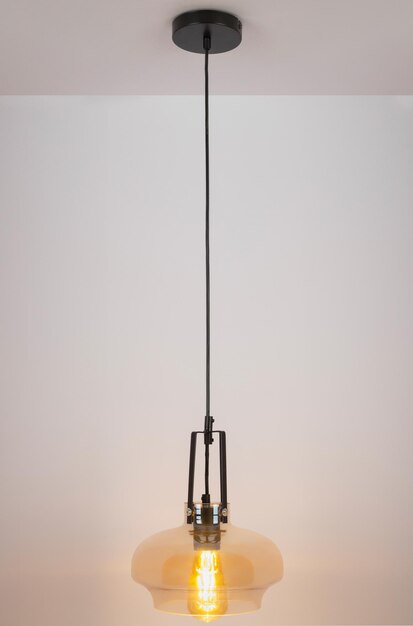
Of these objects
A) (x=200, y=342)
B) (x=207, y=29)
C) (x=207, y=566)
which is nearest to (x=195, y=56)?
(x=207, y=29)

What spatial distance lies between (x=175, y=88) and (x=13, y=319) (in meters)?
0.66

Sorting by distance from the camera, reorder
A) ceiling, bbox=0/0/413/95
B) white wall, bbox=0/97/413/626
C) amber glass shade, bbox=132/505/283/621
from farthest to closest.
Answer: white wall, bbox=0/97/413/626 < ceiling, bbox=0/0/413/95 < amber glass shade, bbox=132/505/283/621

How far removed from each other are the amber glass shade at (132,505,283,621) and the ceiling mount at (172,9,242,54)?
0.86 m

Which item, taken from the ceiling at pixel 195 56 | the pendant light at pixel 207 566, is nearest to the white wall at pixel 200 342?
the ceiling at pixel 195 56

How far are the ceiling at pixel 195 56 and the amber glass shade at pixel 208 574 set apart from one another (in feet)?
2.91

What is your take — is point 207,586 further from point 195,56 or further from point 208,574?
point 195,56

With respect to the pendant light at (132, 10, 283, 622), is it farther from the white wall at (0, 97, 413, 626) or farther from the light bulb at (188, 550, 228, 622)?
the white wall at (0, 97, 413, 626)

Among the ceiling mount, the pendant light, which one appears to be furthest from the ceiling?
the pendant light

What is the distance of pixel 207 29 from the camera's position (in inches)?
53.2

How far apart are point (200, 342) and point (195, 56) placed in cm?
65

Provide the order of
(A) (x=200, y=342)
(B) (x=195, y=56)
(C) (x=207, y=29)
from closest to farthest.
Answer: (C) (x=207, y=29) → (B) (x=195, y=56) → (A) (x=200, y=342)

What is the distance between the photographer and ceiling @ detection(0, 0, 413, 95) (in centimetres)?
132

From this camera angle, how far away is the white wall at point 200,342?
1.78m

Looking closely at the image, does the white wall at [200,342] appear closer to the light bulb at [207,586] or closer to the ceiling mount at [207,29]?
the ceiling mount at [207,29]
